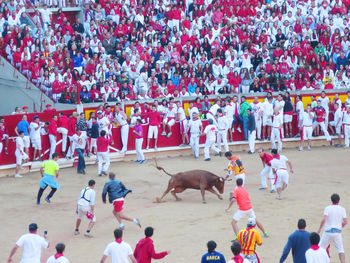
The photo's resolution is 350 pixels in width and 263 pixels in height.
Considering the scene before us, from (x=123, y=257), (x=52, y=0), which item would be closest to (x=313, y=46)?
(x=52, y=0)

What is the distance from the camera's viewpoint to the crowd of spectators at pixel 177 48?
88.4 ft

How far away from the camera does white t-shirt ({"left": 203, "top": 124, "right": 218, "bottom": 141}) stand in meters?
24.5

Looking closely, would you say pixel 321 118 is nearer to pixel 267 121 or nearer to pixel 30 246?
pixel 267 121

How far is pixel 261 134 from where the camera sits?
2758cm

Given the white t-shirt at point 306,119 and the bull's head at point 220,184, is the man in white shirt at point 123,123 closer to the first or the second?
the white t-shirt at point 306,119

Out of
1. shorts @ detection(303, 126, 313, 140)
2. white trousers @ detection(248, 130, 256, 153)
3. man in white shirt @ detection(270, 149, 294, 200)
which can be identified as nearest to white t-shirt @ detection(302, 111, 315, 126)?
shorts @ detection(303, 126, 313, 140)

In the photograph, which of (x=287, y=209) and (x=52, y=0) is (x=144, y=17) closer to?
(x=52, y=0)

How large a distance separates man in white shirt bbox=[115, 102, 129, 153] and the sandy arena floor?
78cm

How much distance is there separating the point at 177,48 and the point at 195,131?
575cm

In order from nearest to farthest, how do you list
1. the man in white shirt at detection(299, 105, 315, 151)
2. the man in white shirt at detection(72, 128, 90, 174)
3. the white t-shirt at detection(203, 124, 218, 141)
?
1. the man in white shirt at detection(72, 128, 90, 174)
2. the white t-shirt at detection(203, 124, 218, 141)
3. the man in white shirt at detection(299, 105, 315, 151)

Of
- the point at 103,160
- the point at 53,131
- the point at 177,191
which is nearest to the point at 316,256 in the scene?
the point at 177,191

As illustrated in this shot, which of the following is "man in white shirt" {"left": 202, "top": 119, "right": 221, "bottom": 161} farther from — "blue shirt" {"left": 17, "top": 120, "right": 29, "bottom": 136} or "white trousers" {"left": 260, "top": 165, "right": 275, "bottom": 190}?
"blue shirt" {"left": 17, "top": 120, "right": 29, "bottom": 136}

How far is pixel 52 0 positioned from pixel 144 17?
14.4 ft

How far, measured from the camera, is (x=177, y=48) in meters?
29.8
